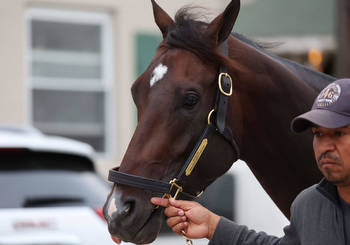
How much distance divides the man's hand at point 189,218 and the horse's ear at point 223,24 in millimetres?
784

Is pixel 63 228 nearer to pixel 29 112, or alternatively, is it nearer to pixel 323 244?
pixel 323 244

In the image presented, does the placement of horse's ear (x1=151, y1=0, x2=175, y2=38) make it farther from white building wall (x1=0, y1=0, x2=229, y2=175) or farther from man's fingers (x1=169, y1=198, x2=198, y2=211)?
white building wall (x1=0, y1=0, x2=229, y2=175)

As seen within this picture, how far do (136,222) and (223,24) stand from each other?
101cm

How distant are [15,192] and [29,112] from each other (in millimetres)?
4649

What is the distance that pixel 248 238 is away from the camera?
260cm

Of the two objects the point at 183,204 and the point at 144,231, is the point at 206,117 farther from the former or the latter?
the point at 144,231

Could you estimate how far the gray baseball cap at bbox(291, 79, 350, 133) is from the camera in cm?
216

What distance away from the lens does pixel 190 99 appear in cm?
274

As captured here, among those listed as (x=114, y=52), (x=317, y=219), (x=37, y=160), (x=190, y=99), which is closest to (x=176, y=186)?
(x=190, y=99)

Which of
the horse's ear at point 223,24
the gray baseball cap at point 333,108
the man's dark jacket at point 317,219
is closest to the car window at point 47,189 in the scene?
the horse's ear at point 223,24

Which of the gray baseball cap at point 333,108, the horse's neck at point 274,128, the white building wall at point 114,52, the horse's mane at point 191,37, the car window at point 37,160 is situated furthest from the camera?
the white building wall at point 114,52

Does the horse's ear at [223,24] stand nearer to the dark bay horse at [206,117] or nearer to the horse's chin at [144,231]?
the dark bay horse at [206,117]

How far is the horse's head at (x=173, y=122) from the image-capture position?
8.55ft

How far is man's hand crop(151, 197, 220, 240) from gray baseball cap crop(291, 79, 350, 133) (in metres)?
0.62
